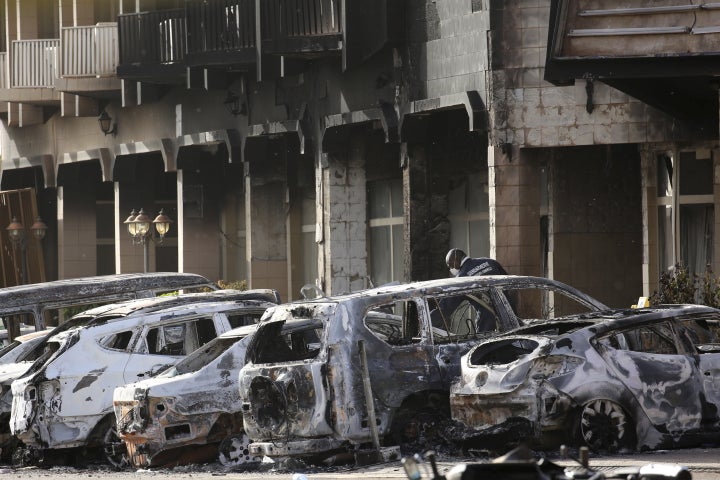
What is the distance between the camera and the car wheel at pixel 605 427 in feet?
42.3

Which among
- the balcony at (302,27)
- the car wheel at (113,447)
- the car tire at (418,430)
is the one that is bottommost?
the car wheel at (113,447)

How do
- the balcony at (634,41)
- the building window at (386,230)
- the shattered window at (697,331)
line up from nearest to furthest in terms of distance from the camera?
the shattered window at (697,331) < the balcony at (634,41) < the building window at (386,230)

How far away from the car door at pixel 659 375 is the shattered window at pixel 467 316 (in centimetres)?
163

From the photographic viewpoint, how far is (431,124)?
26.2 meters

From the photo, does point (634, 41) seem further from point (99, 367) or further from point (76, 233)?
point (76, 233)

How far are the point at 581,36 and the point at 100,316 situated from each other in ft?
20.8

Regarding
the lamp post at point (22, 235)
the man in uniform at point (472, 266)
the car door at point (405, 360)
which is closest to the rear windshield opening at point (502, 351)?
the car door at point (405, 360)

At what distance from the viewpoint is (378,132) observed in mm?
29297

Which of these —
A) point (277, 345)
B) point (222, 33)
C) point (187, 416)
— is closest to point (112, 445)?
point (187, 416)

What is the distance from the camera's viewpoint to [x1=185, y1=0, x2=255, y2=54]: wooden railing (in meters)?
29.4

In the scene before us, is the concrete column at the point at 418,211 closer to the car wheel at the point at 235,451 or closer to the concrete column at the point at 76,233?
the car wheel at the point at 235,451

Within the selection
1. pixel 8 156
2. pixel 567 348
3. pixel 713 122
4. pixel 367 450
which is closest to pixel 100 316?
pixel 367 450

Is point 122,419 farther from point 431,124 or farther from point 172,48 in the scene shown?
point 172,48

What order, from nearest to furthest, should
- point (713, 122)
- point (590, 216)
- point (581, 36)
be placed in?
1. point (581, 36)
2. point (713, 122)
3. point (590, 216)
